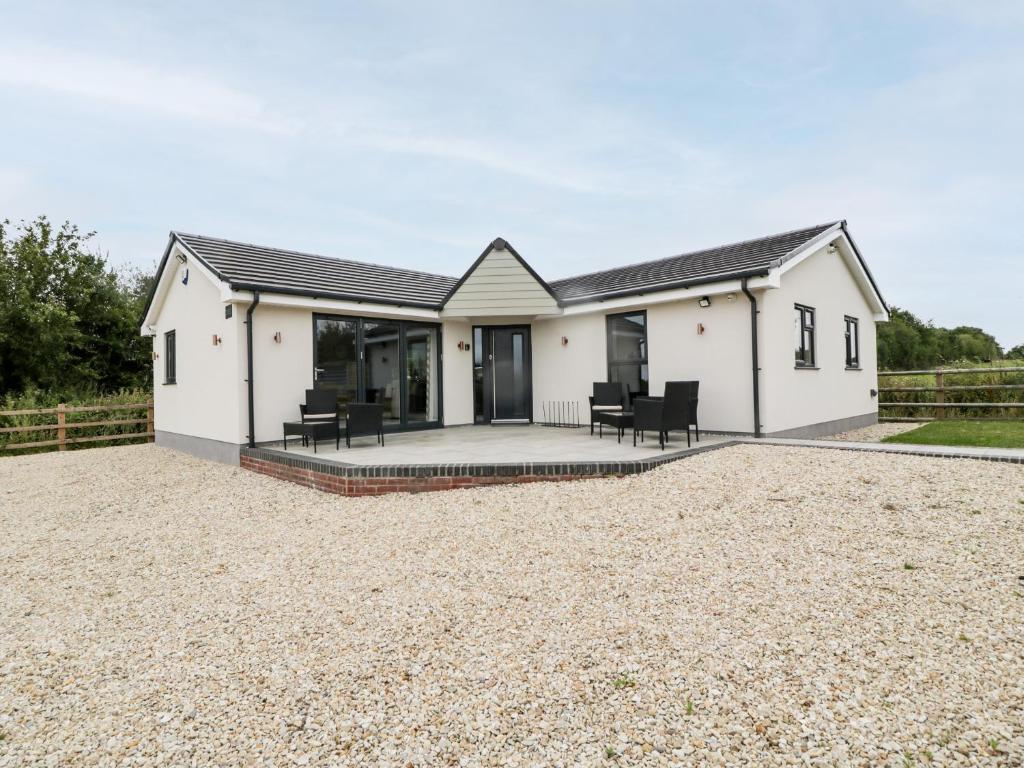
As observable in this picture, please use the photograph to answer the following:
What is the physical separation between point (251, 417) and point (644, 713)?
28.2ft

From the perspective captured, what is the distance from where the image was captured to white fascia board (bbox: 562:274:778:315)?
8711mm

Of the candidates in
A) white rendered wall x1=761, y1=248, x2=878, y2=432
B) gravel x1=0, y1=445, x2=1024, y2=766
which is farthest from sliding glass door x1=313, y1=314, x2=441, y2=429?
white rendered wall x1=761, y1=248, x2=878, y2=432

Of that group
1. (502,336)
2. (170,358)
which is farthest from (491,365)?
(170,358)

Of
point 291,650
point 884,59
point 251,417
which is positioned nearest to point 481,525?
point 291,650

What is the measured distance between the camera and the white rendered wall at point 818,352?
9.07 metres

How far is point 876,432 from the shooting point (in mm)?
11422

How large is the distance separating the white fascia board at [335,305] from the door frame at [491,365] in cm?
145

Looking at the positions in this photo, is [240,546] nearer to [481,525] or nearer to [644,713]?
[481,525]

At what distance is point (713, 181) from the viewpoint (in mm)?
16250

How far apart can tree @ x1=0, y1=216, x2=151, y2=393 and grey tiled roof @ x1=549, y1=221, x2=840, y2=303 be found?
14914mm

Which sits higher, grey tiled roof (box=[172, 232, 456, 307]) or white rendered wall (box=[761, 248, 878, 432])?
grey tiled roof (box=[172, 232, 456, 307])

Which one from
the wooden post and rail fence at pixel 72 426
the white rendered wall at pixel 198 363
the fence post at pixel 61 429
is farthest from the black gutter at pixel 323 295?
the fence post at pixel 61 429

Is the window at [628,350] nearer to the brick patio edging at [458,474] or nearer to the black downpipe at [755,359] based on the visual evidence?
the black downpipe at [755,359]

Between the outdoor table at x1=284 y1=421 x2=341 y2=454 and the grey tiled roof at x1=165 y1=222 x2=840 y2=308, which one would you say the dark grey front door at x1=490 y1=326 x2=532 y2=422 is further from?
the outdoor table at x1=284 y1=421 x2=341 y2=454
